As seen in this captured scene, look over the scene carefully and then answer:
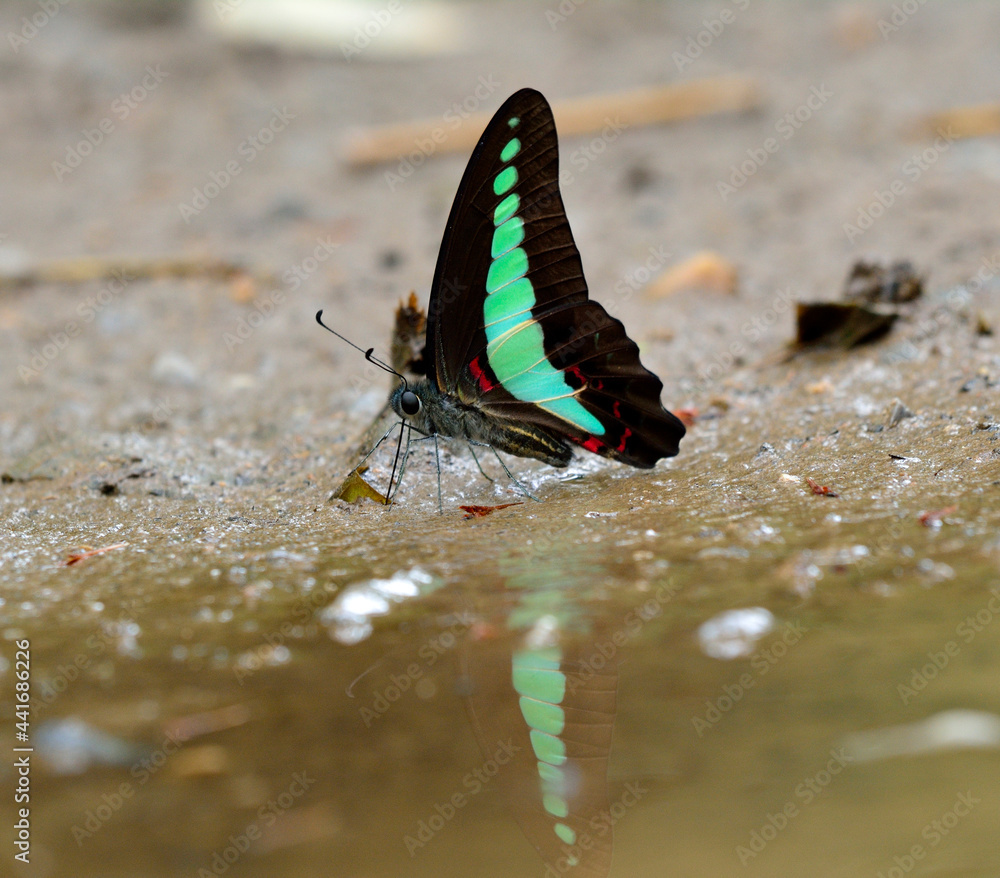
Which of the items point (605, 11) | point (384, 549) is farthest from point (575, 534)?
point (605, 11)

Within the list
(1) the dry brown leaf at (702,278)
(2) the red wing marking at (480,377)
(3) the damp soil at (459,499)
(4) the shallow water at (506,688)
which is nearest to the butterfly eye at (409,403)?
(2) the red wing marking at (480,377)

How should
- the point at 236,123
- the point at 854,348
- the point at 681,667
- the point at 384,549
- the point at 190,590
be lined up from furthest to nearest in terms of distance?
the point at 236,123
the point at 854,348
the point at 384,549
the point at 190,590
the point at 681,667

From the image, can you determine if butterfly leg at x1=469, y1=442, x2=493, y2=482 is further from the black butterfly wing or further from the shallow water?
the shallow water

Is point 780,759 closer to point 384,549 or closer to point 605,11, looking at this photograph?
point 384,549

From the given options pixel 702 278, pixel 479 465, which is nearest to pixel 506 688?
pixel 479 465

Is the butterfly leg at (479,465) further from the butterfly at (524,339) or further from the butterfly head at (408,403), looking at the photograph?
the butterfly head at (408,403)

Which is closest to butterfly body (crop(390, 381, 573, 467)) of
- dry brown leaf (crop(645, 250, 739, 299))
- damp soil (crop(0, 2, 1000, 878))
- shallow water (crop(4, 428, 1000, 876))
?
damp soil (crop(0, 2, 1000, 878))
